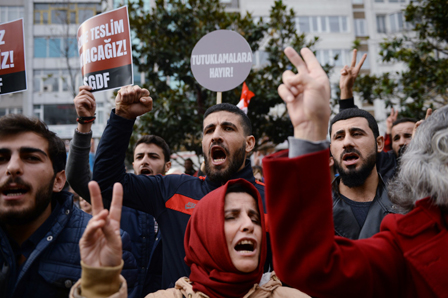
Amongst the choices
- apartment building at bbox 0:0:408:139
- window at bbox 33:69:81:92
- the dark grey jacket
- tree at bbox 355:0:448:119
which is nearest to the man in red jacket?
the dark grey jacket

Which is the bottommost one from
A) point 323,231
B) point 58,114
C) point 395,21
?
point 323,231

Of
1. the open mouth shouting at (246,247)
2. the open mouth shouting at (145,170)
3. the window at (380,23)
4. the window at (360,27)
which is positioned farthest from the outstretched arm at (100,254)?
the window at (380,23)

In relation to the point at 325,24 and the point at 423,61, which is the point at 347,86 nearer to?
the point at 423,61

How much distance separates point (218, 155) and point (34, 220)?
139 cm

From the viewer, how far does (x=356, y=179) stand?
2.81m

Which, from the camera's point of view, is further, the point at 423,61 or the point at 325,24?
the point at 325,24

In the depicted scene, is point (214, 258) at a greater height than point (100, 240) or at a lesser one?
lesser

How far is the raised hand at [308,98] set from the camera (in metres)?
1.24

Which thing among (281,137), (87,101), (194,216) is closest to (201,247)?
(194,216)

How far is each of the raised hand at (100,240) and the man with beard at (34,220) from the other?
543 millimetres

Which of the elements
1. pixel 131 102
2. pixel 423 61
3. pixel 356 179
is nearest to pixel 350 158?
pixel 356 179

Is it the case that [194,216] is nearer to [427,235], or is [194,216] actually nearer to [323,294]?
[323,294]

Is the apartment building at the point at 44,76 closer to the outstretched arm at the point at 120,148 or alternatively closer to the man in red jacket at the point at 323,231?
the outstretched arm at the point at 120,148

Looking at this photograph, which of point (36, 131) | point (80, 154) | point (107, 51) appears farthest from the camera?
point (107, 51)
